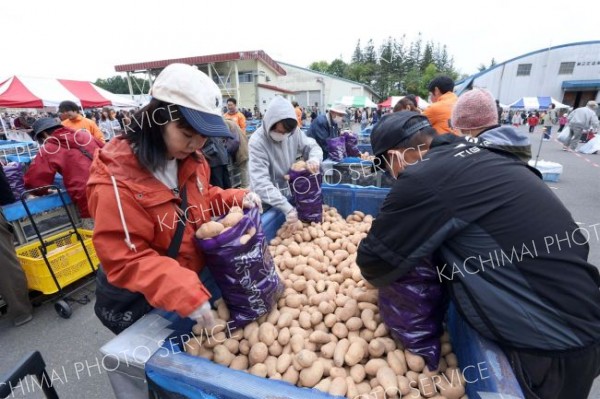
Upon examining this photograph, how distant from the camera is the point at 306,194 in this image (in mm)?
2750

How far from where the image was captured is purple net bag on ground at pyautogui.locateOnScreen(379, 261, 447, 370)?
135cm

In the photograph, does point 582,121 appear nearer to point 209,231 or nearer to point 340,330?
point 340,330

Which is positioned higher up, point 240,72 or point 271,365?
point 240,72

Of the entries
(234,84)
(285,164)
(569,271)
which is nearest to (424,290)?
(569,271)

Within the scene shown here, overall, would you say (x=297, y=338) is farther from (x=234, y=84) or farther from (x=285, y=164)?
(x=234, y=84)

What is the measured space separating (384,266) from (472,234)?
13.8 inches

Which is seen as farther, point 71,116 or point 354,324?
point 71,116

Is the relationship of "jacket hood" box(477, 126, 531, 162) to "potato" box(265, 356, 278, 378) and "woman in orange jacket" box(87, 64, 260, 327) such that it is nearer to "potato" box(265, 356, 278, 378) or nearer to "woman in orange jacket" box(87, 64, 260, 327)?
"woman in orange jacket" box(87, 64, 260, 327)

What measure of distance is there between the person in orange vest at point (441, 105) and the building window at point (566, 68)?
41702mm

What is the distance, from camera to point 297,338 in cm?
161

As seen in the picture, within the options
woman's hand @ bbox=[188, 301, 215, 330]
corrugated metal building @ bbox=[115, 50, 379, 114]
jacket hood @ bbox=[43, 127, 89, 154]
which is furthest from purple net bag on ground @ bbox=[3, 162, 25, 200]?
corrugated metal building @ bbox=[115, 50, 379, 114]

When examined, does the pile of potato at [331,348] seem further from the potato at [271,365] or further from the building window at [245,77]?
the building window at [245,77]

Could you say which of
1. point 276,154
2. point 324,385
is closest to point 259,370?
point 324,385

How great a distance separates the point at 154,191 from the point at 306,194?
5.33 feet
